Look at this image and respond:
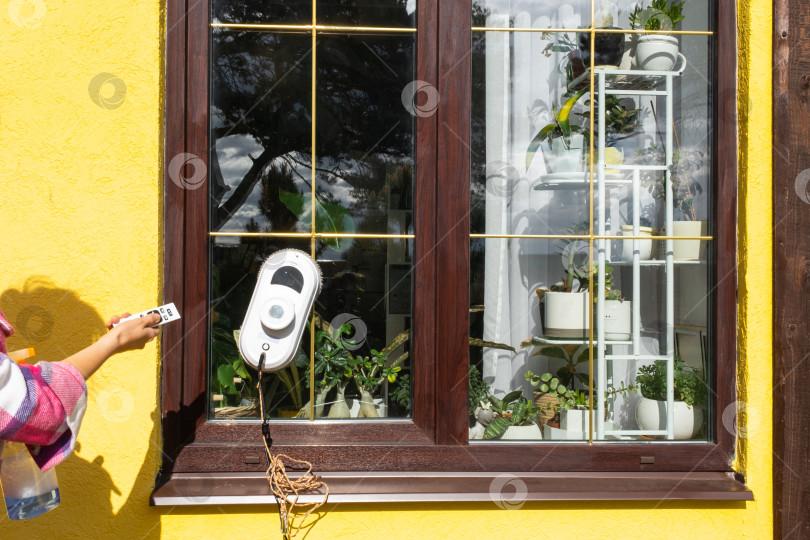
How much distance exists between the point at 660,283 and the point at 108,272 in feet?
6.03

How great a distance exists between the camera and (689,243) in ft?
6.98

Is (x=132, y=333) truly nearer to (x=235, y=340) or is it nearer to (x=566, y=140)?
(x=235, y=340)

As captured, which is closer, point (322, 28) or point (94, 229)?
point (94, 229)

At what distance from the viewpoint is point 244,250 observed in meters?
2.02

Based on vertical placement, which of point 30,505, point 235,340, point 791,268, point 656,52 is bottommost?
point 30,505

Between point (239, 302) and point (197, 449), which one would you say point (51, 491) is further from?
point (239, 302)

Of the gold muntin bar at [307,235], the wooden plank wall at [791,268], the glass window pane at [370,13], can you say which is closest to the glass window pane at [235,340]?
the gold muntin bar at [307,235]

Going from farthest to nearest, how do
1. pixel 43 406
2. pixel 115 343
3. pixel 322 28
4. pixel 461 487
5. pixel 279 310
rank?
pixel 322 28 < pixel 461 487 < pixel 279 310 < pixel 115 343 < pixel 43 406

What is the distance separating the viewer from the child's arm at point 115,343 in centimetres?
133

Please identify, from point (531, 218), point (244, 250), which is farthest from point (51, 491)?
point (531, 218)

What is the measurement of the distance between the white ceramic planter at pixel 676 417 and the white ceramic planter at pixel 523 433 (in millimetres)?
361

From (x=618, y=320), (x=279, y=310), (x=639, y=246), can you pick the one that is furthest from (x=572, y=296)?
(x=279, y=310)

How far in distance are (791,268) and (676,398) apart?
57cm

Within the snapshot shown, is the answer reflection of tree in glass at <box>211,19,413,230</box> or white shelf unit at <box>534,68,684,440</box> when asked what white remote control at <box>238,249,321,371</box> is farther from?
white shelf unit at <box>534,68,684,440</box>
